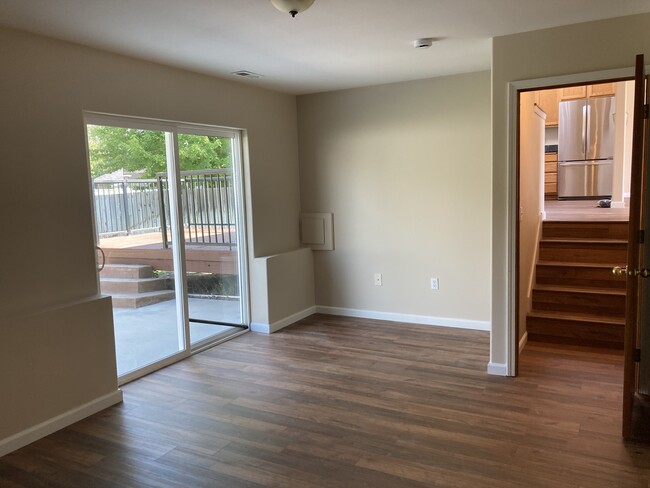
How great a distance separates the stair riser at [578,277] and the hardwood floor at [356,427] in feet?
2.53

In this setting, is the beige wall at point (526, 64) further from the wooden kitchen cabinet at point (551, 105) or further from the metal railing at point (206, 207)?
the wooden kitchen cabinet at point (551, 105)

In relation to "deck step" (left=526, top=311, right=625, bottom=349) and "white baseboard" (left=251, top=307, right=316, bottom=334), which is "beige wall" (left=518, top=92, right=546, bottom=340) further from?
"white baseboard" (left=251, top=307, right=316, bottom=334)

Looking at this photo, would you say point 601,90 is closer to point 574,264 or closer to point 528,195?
point 574,264

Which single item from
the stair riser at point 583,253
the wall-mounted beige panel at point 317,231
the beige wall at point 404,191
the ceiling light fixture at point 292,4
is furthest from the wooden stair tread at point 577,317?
the ceiling light fixture at point 292,4

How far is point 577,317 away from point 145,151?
3798 millimetres

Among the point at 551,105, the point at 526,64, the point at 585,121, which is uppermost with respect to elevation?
the point at 551,105

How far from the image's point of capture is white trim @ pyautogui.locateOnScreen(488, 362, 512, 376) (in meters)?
3.59

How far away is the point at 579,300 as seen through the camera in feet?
14.4

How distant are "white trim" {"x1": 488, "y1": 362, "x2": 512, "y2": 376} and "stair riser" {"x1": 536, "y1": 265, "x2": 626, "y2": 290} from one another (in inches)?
57.3

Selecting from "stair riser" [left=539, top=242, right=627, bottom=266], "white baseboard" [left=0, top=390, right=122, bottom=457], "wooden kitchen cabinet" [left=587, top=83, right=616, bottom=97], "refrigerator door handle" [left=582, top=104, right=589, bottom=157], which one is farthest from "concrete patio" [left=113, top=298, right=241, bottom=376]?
"wooden kitchen cabinet" [left=587, top=83, right=616, bottom=97]

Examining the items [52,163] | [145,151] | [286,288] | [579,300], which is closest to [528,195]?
[579,300]

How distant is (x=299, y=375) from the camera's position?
374 cm

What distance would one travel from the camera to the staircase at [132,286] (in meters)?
3.59

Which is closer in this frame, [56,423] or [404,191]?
[56,423]
